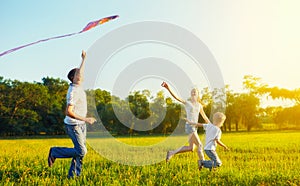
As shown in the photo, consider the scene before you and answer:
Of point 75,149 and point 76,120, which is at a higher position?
point 76,120

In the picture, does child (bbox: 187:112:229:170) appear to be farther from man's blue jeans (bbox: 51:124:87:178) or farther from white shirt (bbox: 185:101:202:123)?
man's blue jeans (bbox: 51:124:87:178)

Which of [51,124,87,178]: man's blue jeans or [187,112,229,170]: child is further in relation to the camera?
[187,112,229,170]: child

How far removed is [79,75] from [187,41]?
3.10m

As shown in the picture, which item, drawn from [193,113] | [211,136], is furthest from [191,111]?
[211,136]

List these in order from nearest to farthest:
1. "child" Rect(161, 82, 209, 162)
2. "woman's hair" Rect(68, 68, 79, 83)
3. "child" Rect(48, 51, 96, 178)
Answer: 1. "child" Rect(48, 51, 96, 178)
2. "woman's hair" Rect(68, 68, 79, 83)
3. "child" Rect(161, 82, 209, 162)

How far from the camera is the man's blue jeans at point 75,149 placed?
7332mm

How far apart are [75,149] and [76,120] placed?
0.59m

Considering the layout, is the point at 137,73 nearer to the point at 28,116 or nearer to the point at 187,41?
the point at 187,41

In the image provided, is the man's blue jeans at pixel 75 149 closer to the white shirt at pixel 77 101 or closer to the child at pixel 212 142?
the white shirt at pixel 77 101

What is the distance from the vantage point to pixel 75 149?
7.45 m

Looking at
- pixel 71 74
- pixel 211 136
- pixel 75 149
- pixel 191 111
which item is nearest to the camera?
pixel 75 149

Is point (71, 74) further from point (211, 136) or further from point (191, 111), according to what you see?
point (211, 136)

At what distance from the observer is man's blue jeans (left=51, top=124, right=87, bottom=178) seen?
7.33 meters

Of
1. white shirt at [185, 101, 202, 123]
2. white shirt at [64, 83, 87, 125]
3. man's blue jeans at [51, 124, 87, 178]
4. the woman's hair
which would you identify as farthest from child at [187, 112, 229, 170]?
the woman's hair
